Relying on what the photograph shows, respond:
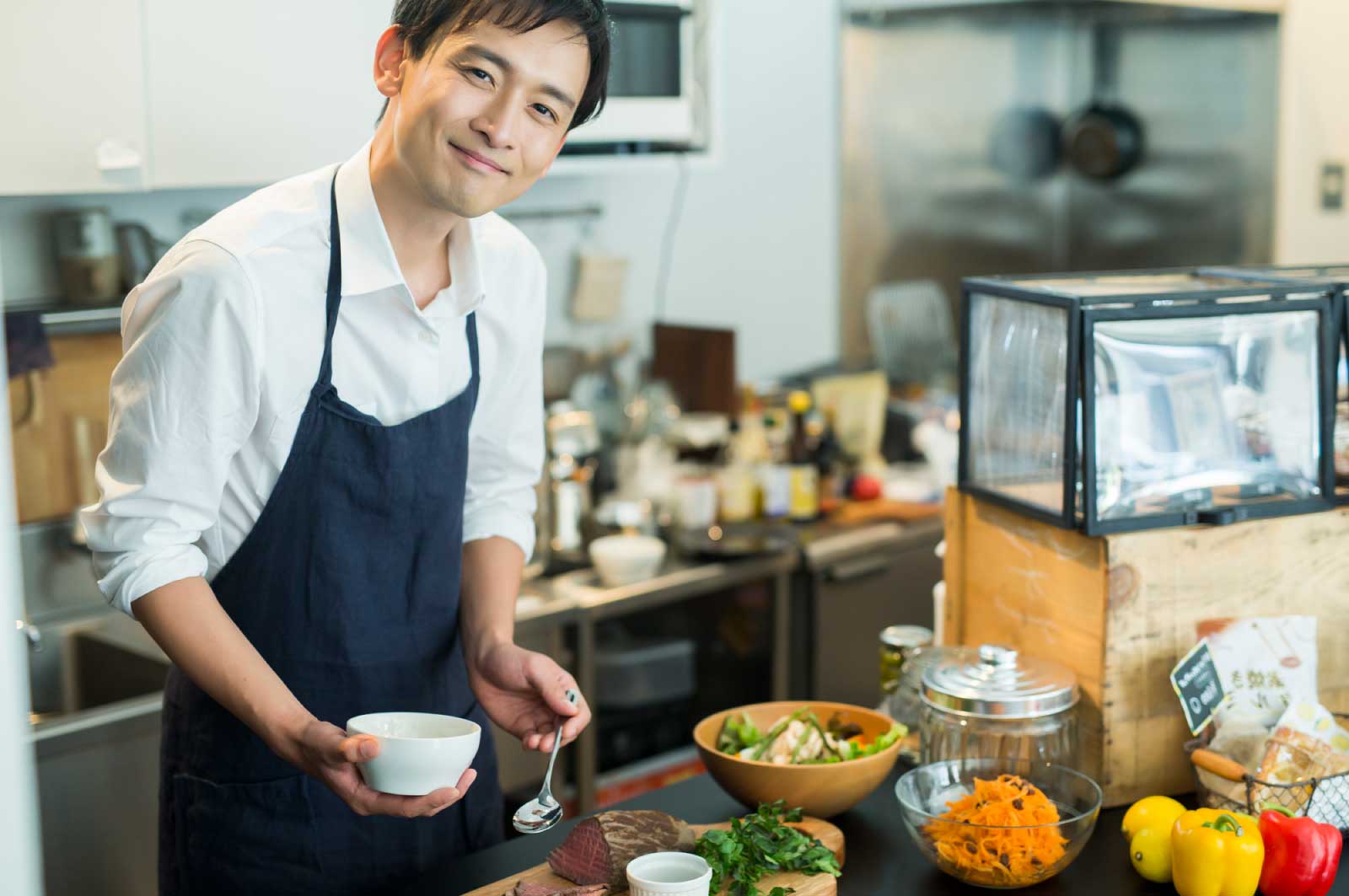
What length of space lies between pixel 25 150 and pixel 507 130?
3.57 ft

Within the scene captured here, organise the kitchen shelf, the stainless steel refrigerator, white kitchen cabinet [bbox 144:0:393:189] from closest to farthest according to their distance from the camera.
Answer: white kitchen cabinet [bbox 144:0:393:189], the kitchen shelf, the stainless steel refrigerator

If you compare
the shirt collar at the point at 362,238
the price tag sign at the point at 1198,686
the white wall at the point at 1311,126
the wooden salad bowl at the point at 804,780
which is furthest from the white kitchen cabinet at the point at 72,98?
the white wall at the point at 1311,126

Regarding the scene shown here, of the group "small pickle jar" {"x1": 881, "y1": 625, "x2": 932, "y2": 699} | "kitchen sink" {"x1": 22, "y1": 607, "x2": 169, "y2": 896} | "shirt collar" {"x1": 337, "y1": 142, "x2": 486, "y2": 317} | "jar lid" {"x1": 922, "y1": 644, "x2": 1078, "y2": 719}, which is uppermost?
"shirt collar" {"x1": 337, "y1": 142, "x2": 486, "y2": 317}

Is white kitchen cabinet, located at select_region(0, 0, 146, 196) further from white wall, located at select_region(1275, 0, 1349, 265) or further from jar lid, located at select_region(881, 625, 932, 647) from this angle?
white wall, located at select_region(1275, 0, 1349, 265)

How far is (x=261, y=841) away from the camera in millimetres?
1622

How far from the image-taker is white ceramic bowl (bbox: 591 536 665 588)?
9.54ft

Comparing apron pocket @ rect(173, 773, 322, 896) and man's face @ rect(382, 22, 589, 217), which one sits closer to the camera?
man's face @ rect(382, 22, 589, 217)

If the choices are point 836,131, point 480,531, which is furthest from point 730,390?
point 480,531

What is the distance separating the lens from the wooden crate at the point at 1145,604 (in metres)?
1.60

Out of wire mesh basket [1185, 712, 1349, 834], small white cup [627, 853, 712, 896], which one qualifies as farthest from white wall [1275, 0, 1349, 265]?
small white cup [627, 853, 712, 896]

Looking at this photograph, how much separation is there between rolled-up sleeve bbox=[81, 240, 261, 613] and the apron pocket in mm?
309

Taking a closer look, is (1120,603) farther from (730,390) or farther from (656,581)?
(730,390)

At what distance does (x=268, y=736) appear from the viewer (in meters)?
1.40

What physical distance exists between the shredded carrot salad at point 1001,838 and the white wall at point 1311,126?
8.89 ft
